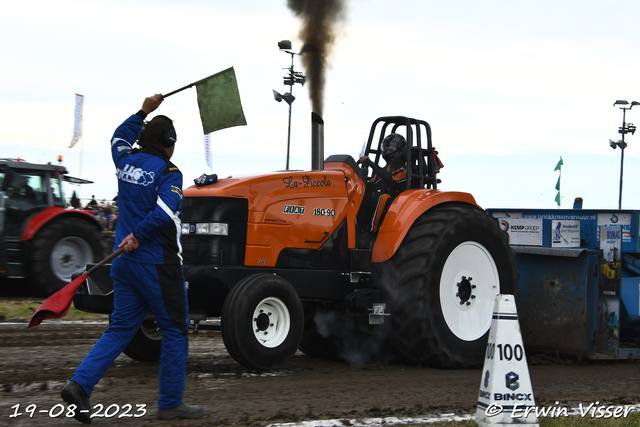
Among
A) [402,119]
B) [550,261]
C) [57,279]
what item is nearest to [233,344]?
[402,119]

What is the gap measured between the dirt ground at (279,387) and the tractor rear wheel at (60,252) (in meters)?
4.17

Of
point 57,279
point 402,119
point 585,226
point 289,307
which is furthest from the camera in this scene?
point 57,279

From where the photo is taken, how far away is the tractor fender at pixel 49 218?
1134 cm

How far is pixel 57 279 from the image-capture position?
448 inches

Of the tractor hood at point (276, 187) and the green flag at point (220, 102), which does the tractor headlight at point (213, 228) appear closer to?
the tractor hood at point (276, 187)

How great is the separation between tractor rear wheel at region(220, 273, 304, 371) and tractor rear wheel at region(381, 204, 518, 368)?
993 mm

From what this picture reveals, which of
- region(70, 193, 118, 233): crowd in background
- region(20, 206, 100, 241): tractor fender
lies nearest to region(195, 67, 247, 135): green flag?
region(20, 206, 100, 241): tractor fender

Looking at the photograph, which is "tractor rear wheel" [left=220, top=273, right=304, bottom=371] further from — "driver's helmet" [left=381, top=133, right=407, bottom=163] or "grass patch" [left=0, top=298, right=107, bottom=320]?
"grass patch" [left=0, top=298, right=107, bottom=320]

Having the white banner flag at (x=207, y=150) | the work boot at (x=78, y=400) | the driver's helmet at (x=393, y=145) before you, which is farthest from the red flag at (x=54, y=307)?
the white banner flag at (x=207, y=150)

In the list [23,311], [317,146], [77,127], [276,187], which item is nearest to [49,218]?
[23,311]

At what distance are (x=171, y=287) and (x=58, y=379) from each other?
1613 mm

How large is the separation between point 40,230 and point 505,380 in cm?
910

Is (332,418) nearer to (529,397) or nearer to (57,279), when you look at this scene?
(529,397)

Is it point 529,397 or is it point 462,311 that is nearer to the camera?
point 529,397
